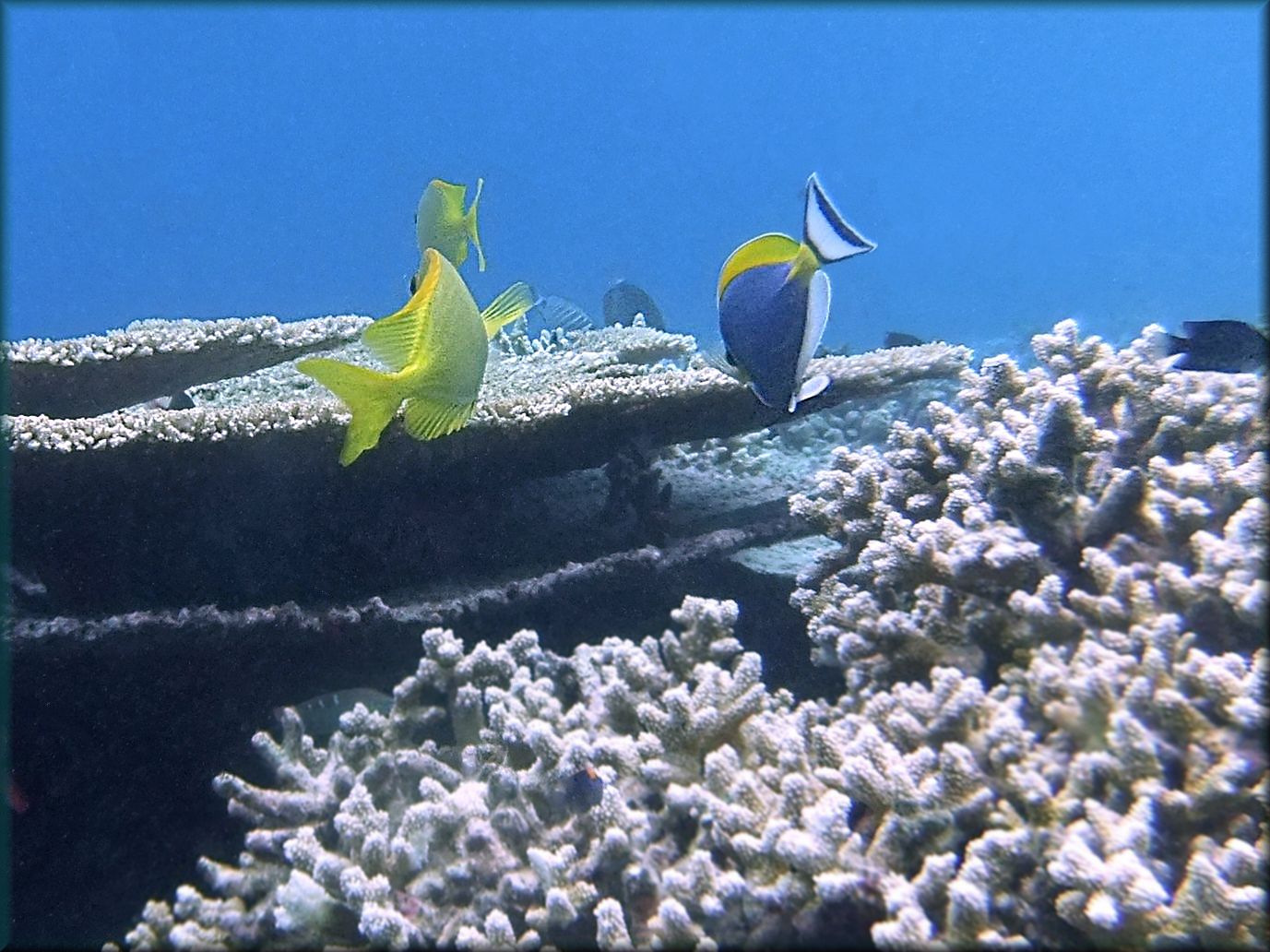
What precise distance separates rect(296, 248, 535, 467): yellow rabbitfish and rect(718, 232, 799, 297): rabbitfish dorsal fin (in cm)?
74

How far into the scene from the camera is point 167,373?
3.80 metres

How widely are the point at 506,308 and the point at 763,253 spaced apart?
0.80 m

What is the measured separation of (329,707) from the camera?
3.42m

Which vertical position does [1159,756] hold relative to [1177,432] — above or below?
below

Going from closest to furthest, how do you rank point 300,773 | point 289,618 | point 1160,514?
point 1160,514 → point 300,773 → point 289,618

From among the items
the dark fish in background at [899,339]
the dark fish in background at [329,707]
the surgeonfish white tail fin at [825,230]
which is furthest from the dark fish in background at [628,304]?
the surgeonfish white tail fin at [825,230]

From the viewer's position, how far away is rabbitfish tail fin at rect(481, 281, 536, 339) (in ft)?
7.30

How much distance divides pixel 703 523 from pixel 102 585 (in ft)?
9.02

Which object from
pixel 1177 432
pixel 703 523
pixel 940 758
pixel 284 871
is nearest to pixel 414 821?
pixel 284 871

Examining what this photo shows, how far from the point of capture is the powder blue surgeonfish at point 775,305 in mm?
2070

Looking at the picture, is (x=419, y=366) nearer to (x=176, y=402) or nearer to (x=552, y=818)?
(x=552, y=818)

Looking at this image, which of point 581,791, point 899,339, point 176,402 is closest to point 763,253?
point 581,791

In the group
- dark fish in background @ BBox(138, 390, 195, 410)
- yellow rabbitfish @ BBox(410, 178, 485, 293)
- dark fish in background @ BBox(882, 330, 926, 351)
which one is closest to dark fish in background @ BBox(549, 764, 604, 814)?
yellow rabbitfish @ BBox(410, 178, 485, 293)

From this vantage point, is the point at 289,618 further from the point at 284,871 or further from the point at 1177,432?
the point at 1177,432
